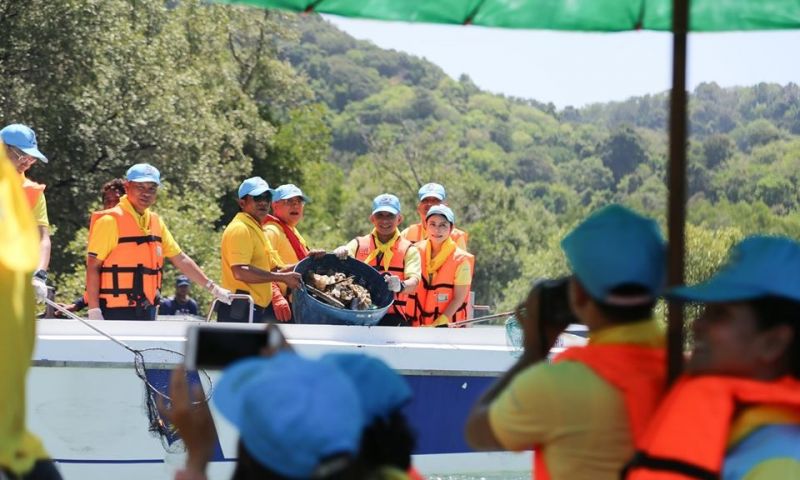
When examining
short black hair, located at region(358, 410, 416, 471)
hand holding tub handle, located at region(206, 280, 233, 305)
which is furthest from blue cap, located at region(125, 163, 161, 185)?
short black hair, located at region(358, 410, 416, 471)

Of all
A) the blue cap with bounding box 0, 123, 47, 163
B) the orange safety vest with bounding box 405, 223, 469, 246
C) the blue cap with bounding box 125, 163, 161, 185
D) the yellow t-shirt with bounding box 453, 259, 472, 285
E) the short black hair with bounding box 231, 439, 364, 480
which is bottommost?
the yellow t-shirt with bounding box 453, 259, 472, 285

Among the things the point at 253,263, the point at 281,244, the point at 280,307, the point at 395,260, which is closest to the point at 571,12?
the point at 253,263

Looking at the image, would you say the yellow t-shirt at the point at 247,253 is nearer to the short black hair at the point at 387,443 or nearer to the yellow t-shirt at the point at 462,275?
the yellow t-shirt at the point at 462,275

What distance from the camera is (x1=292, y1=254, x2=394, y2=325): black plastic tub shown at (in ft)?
29.8

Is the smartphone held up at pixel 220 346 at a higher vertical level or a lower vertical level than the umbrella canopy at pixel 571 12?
lower

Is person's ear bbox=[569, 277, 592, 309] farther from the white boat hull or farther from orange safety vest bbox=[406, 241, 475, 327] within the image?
orange safety vest bbox=[406, 241, 475, 327]

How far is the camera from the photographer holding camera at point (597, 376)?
2838 mm

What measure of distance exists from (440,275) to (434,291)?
0.15 m

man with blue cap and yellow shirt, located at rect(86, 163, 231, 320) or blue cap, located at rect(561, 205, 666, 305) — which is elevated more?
blue cap, located at rect(561, 205, 666, 305)

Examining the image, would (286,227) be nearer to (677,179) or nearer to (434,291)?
(434,291)

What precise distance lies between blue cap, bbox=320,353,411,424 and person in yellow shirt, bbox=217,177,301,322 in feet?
21.3

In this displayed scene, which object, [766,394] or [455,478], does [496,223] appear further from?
[766,394]

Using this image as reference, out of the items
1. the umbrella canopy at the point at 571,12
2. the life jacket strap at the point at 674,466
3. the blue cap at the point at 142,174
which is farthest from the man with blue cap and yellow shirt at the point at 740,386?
the blue cap at the point at 142,174

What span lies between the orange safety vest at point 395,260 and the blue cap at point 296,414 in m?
7.58
